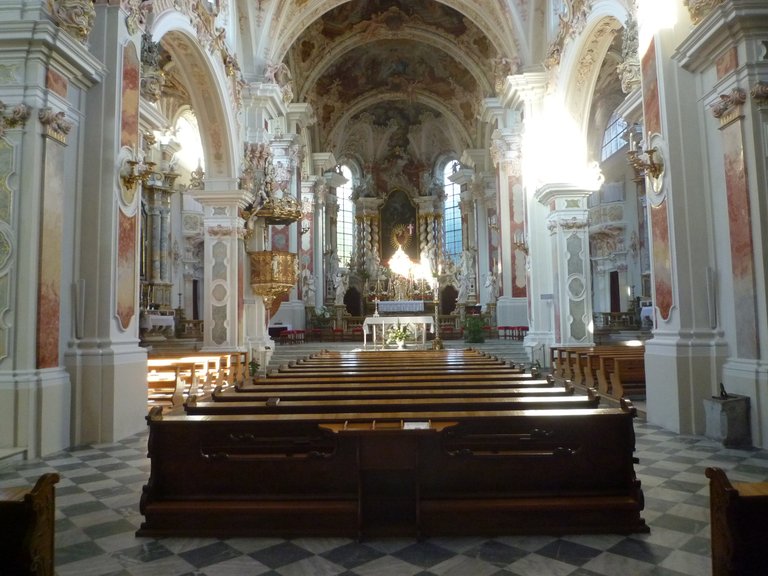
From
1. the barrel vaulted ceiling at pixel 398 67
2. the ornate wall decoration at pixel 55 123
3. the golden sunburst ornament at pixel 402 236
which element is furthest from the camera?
the golden sunburst ornament at pixel 402 236

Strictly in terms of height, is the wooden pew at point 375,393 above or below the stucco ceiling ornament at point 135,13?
below

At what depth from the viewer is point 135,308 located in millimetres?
6230

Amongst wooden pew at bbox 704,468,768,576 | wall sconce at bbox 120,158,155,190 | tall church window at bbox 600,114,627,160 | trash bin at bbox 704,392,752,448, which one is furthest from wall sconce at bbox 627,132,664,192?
tall church window at bbox 600,114,627,160

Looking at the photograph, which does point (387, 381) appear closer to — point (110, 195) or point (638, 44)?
point (110, 195)

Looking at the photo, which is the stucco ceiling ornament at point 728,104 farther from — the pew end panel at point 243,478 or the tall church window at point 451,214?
the tall church window at point 451,214

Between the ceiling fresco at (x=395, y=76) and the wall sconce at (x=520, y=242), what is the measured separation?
439cm

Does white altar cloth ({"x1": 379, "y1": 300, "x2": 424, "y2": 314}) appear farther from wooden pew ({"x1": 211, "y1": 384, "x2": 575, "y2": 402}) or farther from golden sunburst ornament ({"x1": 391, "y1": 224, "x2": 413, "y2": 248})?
wooden pew ({"x1": 211, "y1": 384, "x2": 575, "y2": 402})

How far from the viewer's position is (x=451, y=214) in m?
25.6

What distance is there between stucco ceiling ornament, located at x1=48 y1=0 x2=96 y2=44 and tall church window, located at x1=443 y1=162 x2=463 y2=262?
20.5 meters

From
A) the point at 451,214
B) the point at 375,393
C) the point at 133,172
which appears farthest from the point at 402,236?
the point at 375,393

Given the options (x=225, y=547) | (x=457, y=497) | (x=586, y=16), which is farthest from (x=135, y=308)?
(x=586, y=16)

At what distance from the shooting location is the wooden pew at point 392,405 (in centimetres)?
339

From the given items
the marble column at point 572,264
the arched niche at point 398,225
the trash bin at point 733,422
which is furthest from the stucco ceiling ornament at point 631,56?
the arched niche at point 398,225

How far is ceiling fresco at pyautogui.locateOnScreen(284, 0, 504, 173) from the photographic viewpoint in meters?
17.3
